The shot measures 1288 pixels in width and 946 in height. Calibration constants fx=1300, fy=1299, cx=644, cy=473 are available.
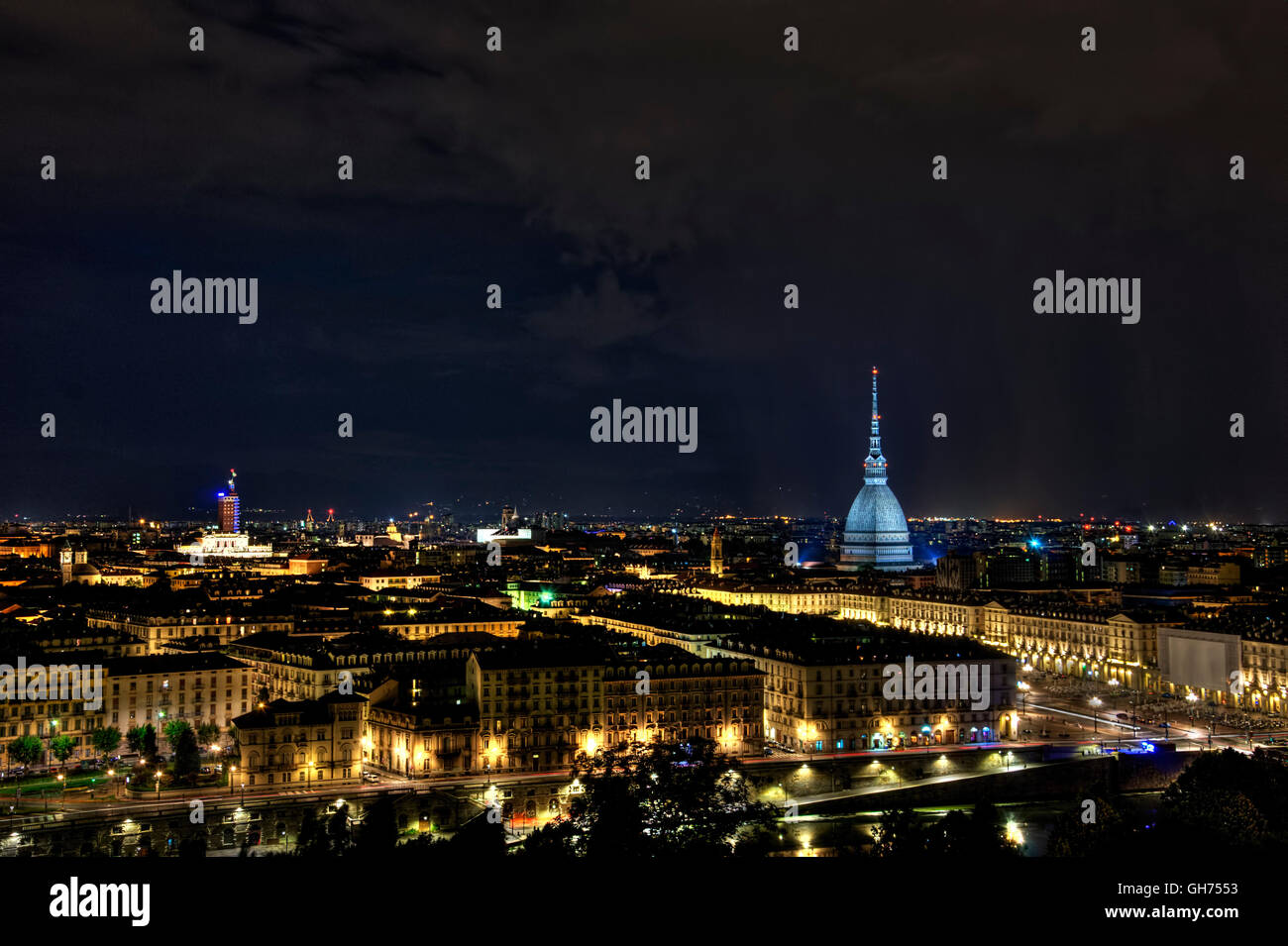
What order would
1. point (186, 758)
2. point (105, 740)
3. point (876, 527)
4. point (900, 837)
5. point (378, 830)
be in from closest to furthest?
point (378, 830) → point (900, 837) → point (186, 758) → point (105, 740) → point (876, 527)

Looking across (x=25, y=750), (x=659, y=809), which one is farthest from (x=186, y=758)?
(x=659, y=809)

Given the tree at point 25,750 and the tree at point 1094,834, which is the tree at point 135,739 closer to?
the tree at point 25,750

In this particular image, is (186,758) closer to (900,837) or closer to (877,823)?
(877,823)

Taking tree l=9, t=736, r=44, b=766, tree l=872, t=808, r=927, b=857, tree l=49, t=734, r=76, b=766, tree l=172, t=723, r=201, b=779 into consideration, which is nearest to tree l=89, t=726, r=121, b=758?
tree l=49, t=734, r=76, b=766

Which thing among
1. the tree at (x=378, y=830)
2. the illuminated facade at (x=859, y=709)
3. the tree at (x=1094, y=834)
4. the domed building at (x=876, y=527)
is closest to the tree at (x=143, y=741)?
the tree at (x=378, y=830)
